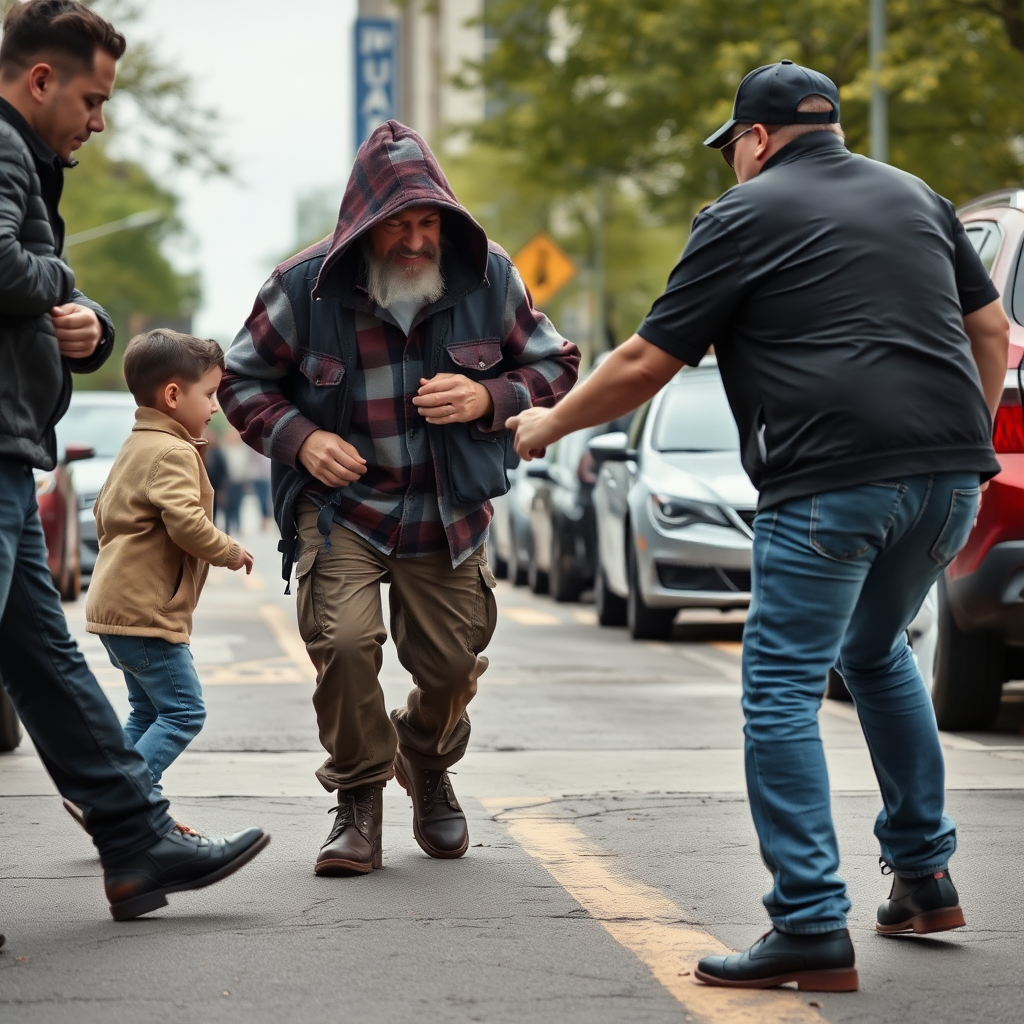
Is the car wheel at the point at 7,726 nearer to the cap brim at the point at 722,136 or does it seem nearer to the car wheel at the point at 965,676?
the car wheel at the point at 965,676

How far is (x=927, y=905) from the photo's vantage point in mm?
4578

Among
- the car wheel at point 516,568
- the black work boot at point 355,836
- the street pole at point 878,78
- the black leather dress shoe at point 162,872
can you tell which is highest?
the street pole at point 878,78

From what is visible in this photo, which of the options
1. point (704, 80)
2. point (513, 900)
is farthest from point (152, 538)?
point (704, 80)

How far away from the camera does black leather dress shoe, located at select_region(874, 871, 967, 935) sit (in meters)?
4.57

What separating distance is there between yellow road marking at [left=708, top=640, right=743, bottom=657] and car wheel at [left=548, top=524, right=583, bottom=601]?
4087 millimetres

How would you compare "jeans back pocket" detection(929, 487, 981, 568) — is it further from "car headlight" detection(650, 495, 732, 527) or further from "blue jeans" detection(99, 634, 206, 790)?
"car headlight" detection(650, 495, 732, 527)

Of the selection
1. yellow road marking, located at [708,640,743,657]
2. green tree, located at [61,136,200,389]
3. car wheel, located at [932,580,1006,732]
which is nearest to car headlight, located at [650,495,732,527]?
yellow road marking, located at [708,640,743,657]

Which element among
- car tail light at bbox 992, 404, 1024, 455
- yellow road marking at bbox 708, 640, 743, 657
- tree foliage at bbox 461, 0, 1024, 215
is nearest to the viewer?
car tail light at bbox 992, 404, 1024, 455

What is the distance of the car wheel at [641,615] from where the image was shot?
42.6ft

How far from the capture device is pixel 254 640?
13.4 metres

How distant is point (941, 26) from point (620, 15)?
494 centimetres

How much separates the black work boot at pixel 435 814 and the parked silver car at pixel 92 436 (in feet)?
42.0

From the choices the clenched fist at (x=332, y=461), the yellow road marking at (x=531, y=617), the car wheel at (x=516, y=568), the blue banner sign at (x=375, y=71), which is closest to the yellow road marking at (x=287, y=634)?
the yellow road marking at (x=531, y=617)

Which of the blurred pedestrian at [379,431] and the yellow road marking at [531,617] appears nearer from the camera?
the blurred pedestrian at [379,431]
